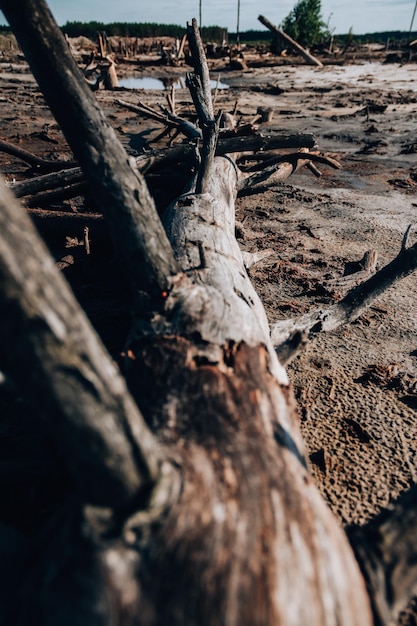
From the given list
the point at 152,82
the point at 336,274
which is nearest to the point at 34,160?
the point at 336,274

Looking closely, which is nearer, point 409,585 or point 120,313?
point 409,585

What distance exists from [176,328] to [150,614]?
1.13 metres

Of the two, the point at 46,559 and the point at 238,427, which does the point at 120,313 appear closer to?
the point at 238,427

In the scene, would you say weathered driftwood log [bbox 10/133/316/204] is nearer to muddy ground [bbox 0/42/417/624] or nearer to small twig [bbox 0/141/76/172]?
muddy ground [bbox 0/42/417/624]

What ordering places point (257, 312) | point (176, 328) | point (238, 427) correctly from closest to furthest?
point (238, 427), point (176, 328), point (257, 312)

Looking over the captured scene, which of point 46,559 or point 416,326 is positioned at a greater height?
point 46,559

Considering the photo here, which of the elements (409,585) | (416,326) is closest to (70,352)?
(409,585)

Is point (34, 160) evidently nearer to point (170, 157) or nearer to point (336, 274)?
point (170, 157)

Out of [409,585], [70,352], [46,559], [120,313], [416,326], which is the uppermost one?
[70,352]

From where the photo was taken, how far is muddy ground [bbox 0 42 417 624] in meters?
2.29

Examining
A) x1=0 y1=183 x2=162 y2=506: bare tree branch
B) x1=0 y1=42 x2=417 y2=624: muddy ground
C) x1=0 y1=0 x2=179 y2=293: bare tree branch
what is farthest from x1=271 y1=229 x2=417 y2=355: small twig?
x1=0 y1=183 x2=162 y2=506: bare tree branch

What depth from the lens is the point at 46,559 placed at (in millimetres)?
1142

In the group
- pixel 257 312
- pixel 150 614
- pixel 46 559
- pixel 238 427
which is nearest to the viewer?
pixel 150 614

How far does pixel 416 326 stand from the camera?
337 cm
